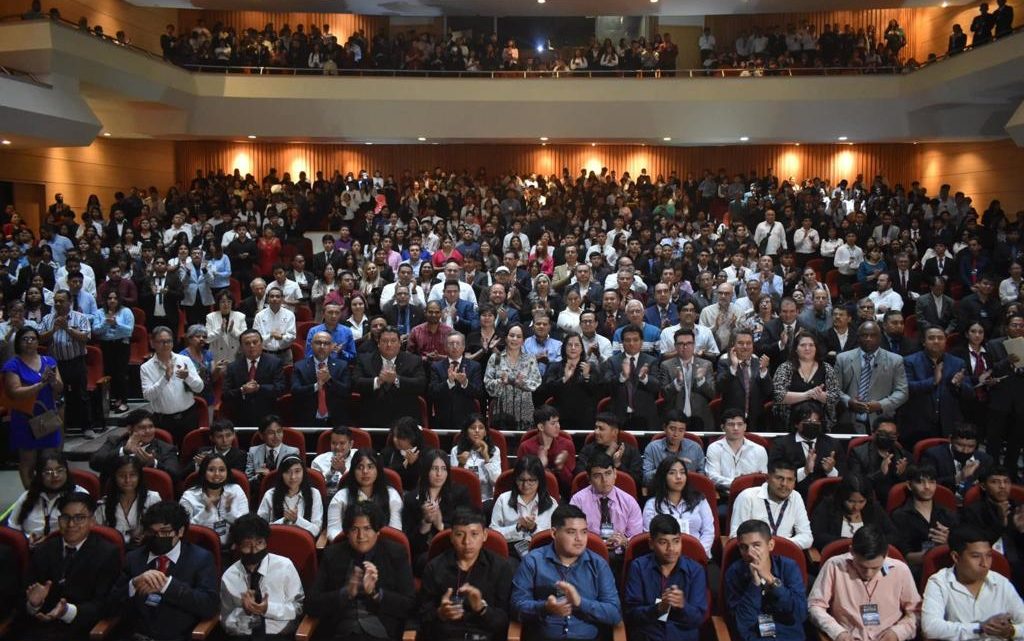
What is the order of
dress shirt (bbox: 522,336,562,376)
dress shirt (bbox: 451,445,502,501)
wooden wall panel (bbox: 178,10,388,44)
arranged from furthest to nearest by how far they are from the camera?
wooden wall panel (bbox: 178,10,388,44) < dress shirt (bbox: 522,336,562,376) < dress shirt (bbox: 451,445,502,501)

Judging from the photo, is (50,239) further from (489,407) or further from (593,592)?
(593,592)

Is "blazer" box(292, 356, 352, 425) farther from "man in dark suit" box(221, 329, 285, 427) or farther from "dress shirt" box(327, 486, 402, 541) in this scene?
"dress shirt" box(327, 486, 402, 541)

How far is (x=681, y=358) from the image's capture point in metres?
7.02

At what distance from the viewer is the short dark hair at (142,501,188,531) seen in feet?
15.1

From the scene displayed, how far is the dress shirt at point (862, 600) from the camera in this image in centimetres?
430

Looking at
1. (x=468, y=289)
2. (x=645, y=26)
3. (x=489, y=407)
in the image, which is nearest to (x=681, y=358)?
(x=489, y=407)

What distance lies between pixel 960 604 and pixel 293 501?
11.7 ft

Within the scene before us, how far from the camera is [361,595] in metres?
4.46

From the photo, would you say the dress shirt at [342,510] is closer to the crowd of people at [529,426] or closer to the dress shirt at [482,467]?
the crowd of people at [529,426]

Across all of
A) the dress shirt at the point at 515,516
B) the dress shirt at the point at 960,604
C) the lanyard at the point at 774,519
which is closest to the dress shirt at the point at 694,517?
the lanyard at the point at 774,519

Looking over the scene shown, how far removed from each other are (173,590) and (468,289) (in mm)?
5075

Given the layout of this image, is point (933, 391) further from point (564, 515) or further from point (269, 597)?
point (269, 597)

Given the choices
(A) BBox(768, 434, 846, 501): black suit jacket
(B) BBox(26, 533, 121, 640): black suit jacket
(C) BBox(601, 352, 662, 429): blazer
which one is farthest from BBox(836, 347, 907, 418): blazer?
(B) BBox(26, 533, 121, 640): black suit jacket

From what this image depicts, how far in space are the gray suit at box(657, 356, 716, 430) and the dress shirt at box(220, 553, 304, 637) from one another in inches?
133
